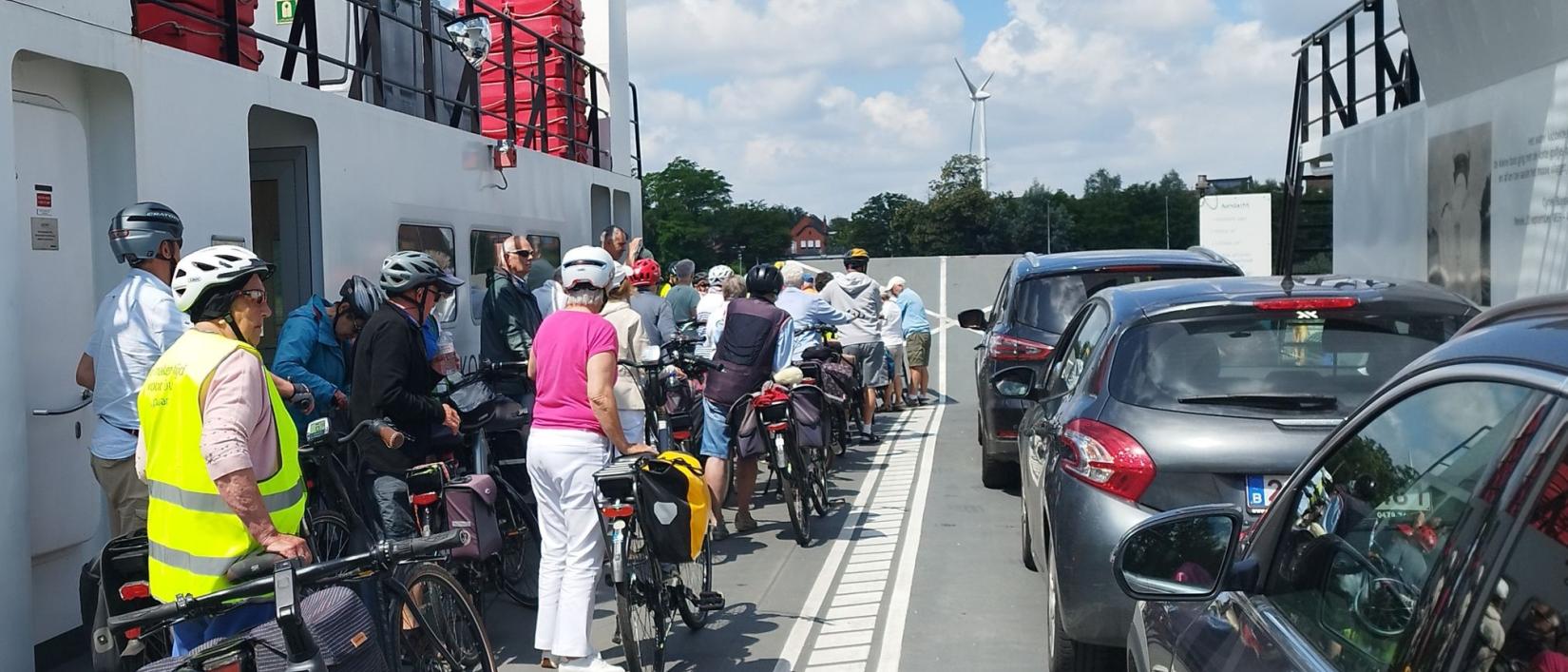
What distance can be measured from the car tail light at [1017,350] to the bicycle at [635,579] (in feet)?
12.3

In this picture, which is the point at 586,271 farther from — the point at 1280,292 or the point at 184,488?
the point at 1280,292

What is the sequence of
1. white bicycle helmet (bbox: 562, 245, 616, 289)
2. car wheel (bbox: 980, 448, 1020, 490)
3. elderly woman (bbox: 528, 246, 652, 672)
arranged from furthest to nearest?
1. car wheel (bbox: 980, 448, 1020, 490)
2. white bicycle helmet (bbox: 562, 245, 616, 289)
3. elderly woman (bbox: 528, 246, 652, 672)

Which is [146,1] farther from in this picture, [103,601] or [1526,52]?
[1526,52]

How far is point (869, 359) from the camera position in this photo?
47.6 ft

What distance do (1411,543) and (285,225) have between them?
23.0 feet

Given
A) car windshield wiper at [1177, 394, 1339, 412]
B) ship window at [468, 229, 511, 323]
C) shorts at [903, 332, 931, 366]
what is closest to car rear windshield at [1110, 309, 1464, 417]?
car windshield wiper at [1177, 394, 1339, 412]

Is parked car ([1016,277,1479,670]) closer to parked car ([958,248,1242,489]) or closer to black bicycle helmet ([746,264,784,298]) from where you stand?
black bicycle helmet ([746,264,784,298])

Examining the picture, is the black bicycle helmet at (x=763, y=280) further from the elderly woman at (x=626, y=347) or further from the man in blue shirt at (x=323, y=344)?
the man in blue shirt at (x=323, y=344)

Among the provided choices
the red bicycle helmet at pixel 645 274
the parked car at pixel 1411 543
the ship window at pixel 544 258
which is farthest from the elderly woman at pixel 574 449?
the ship window at pixel 544 258

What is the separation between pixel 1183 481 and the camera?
4508 millimetres

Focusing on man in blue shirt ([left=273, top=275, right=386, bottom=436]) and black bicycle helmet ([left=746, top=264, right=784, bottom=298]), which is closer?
man in blue shirt ([left=273, top=275, right=386, bottom=436])

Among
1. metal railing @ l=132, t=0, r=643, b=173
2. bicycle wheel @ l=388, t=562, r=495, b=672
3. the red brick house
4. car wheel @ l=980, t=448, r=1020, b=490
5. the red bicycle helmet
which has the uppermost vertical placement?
the red brick house

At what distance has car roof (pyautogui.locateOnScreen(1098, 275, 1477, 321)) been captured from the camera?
4.93 m

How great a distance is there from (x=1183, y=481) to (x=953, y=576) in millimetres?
3236
